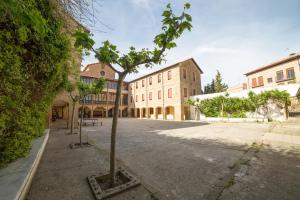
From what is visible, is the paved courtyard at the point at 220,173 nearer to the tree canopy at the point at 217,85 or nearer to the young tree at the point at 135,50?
the young tree at the point at 135,50

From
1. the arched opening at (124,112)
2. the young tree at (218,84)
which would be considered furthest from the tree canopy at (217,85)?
the arched opening at (124,112)

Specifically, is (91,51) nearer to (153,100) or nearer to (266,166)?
(266,166)

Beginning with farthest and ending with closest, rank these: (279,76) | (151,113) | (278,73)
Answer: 1. (151,113)
2. (278,73)
3. (279,76)

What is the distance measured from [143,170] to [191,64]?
22.6 metres

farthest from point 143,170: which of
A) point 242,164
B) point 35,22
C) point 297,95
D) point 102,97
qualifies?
point 102,97

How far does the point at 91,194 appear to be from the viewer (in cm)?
234

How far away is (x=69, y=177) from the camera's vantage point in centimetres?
295

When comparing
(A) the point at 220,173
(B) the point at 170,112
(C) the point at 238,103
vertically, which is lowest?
(A) the point at 220,173

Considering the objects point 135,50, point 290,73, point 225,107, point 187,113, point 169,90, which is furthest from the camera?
point 169,90

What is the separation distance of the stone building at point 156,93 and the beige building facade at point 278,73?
9540 mm

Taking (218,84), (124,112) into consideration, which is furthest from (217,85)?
(124,112)

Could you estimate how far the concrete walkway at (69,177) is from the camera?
2.29 m

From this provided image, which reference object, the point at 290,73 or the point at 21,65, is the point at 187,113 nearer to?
the point at 290,73

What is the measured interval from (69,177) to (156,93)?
22.0 meters
